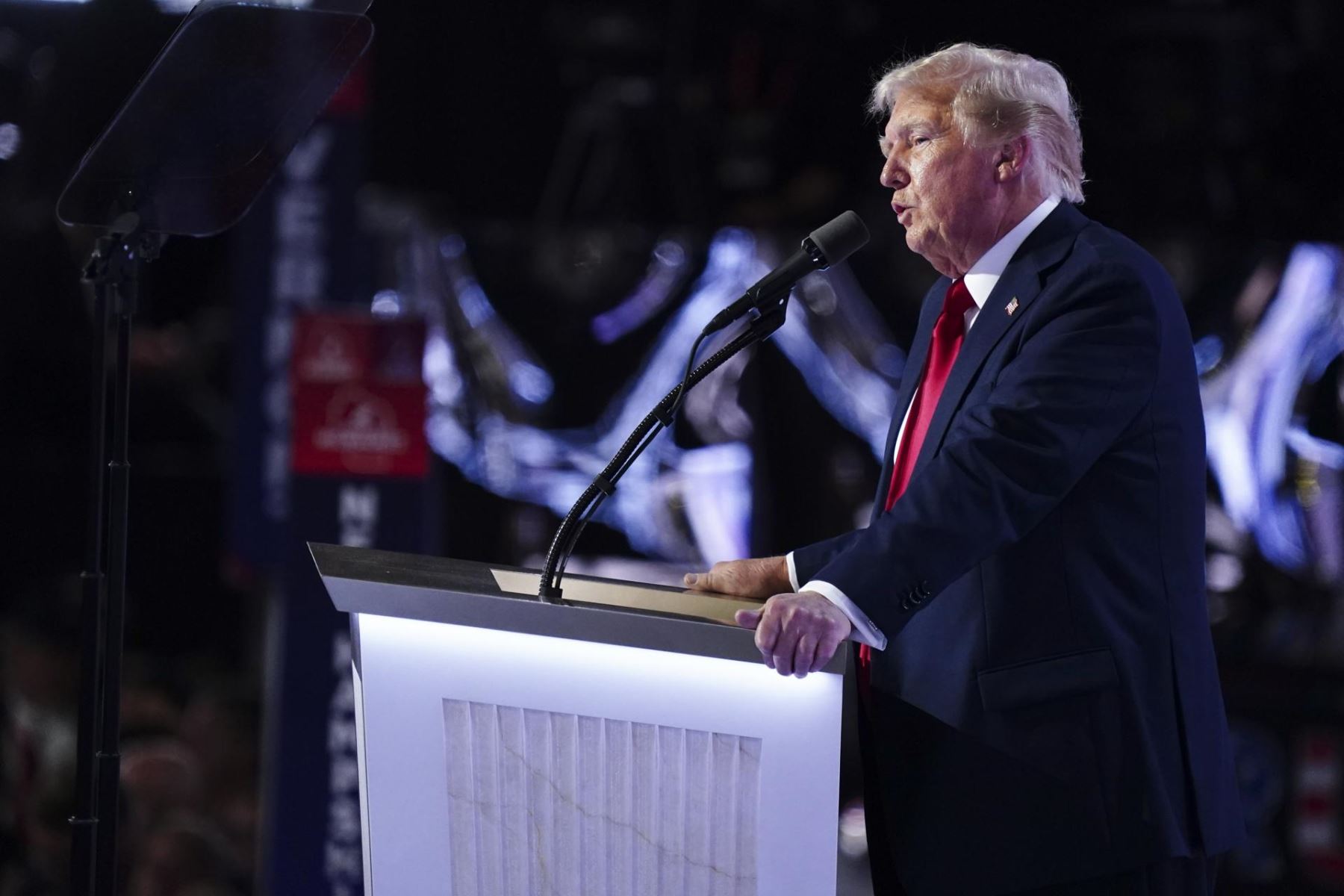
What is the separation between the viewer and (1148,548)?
1624mm

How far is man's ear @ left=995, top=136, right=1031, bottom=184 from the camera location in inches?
72.1

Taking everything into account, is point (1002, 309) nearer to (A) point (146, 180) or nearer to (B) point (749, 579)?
(B) point (749, 579)

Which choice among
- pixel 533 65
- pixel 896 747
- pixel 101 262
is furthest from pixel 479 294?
pixel 896 747

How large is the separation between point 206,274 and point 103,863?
14.8 feet

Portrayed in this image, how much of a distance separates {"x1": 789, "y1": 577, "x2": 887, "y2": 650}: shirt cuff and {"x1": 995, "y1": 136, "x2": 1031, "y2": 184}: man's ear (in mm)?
610

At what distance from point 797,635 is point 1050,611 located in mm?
334

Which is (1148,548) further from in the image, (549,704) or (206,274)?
(206,274)

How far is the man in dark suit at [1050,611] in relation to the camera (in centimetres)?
154

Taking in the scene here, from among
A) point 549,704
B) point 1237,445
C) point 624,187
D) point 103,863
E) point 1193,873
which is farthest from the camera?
point 624,187

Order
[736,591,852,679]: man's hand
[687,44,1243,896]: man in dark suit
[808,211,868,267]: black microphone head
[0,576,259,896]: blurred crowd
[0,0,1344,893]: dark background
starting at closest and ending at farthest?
[736,591,852,679]: man's hand < [687,44,1243,896]: man in dark suit < [808,211,868,267]: black microphone head < [0,576,259,896]: blurred crowd < [0,0,1344,893]: dark background

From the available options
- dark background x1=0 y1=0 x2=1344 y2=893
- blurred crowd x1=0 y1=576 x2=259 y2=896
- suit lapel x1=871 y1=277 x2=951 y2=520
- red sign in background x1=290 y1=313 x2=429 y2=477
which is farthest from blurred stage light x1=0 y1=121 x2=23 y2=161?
suit lapel x1=871 y1=277 x2=951 y2=520

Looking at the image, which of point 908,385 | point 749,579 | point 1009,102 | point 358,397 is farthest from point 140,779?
point 1009,102

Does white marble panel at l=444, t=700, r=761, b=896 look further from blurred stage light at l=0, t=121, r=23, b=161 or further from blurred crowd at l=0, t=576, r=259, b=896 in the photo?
blurred stage light at l=0, t=121, r=23, b=161

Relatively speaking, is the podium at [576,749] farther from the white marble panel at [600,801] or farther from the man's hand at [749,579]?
the man's hand at [749,579]
